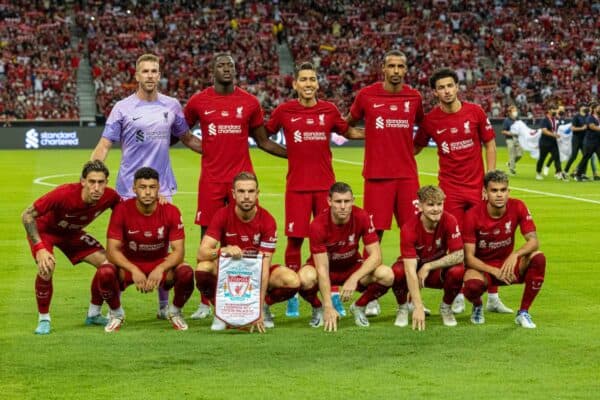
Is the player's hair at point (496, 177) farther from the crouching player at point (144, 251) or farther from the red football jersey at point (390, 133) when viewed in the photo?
the crouching player at point (144, 251)

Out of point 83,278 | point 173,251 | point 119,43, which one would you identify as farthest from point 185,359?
point 119,43

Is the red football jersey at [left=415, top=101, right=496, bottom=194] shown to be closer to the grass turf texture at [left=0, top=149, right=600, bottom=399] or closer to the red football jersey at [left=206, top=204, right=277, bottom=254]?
the grass turf texture at [left=0, top=149, right=600, bottom=399]

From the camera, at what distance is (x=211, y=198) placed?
11141mm

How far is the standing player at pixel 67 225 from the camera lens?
10016 mm

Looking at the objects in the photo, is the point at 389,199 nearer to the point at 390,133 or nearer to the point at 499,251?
the point at 390,133

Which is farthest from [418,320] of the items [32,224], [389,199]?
[32,224]

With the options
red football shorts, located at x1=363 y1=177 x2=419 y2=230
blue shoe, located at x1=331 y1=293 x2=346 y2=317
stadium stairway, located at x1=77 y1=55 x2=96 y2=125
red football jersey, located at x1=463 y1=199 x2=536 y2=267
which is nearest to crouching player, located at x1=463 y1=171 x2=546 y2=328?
red football jersey, located at x1=463 y1=199 x2=536 y2=267

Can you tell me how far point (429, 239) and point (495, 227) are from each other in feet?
2.14

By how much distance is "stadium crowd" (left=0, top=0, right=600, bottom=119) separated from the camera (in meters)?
49.6

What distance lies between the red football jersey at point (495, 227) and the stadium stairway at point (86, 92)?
3585 cm

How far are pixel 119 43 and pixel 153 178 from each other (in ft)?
143

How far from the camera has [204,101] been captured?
11.3m

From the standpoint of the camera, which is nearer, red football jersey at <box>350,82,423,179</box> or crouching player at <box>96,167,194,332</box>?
crouching player at <box>96,167,194,332</box>

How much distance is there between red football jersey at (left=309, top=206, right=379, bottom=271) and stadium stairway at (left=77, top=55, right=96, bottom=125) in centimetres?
3563
